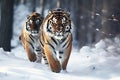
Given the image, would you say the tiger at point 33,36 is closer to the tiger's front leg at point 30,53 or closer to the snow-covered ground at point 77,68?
the tiger's front leg at point 30,53

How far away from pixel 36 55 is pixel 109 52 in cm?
189

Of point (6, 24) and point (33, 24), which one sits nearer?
point (33, 24)

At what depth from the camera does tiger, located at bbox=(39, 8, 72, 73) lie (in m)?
8.92

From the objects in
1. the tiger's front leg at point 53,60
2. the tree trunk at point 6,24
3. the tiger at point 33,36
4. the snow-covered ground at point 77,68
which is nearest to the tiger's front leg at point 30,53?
the tiger at point 33,36

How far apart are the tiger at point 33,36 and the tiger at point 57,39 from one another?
134 centimetres

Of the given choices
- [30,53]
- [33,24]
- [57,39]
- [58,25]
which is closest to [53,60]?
[57,39]

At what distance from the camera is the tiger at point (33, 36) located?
10.6m

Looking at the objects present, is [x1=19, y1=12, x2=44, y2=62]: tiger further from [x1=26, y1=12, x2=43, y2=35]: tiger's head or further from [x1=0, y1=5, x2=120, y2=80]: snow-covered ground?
[x1=0, y1=5, x2=120, y2=80]: snow-covered ground

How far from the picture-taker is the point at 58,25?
8.90 m

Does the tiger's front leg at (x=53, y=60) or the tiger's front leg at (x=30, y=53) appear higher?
the tiger's front leg at (x=53, y=60)

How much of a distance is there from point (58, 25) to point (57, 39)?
1.00 ft

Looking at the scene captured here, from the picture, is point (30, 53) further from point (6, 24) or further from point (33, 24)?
point (6, 24)

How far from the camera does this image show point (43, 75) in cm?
827

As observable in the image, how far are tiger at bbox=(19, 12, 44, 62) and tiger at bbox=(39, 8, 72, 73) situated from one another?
134 cm
